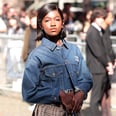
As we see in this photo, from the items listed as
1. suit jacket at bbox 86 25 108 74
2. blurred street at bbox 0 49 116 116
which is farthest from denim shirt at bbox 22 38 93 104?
blurred street at bbox 0 49 116 116

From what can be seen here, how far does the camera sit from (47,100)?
406cm

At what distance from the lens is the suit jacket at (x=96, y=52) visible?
7.15 metres

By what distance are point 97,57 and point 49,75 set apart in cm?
319

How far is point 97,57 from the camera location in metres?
7.18

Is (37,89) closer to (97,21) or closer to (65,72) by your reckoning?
(65,72)

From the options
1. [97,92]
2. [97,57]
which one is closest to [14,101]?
[97,92]

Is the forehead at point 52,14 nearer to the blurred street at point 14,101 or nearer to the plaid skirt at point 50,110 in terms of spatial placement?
the plaid skirt at point 50,110

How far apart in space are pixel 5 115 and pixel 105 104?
5.36ft

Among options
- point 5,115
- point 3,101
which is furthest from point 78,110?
point 3,101

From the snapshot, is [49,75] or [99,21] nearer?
[49,75]

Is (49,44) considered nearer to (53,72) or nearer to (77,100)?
(53,72)

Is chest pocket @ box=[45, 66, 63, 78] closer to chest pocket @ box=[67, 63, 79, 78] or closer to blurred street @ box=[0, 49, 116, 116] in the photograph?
chest pocket @ box=[67, 63, 79, 78]

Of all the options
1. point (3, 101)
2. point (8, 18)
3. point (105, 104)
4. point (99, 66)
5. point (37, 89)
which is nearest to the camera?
point (37, 89)

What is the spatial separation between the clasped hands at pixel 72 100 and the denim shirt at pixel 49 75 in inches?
2.1
